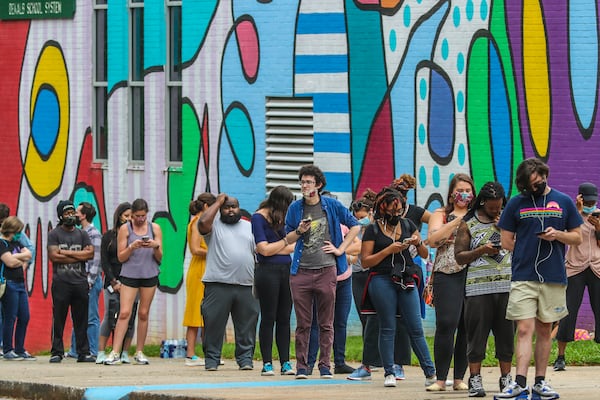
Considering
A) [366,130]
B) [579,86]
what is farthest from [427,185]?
[579,86]

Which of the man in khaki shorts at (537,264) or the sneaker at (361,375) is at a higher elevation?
the man in khaki shorts at (537,264)

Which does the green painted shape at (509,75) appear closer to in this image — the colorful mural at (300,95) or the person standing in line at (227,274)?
the colorful mural at (300,95)

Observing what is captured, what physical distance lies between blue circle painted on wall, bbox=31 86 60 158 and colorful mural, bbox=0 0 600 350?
0.11 ft

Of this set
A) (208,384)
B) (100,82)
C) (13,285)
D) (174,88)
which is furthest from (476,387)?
(100,82)

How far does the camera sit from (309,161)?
22844 mm

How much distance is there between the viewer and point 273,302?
16.6 m

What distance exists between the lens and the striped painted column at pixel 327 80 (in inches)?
876

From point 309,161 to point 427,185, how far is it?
202 centimetres

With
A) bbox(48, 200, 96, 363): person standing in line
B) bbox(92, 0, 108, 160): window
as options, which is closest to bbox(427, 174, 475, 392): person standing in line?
bbox(48, 200, 96, 363): person standing in line

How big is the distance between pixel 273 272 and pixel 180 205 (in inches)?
304

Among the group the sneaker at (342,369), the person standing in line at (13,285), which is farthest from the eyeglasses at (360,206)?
the person standing in line at (13,285)

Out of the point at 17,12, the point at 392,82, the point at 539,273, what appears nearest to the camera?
the point at 539,273

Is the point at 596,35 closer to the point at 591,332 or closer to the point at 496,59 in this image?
the point at 496,59

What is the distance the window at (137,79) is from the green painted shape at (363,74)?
13.6 feet
